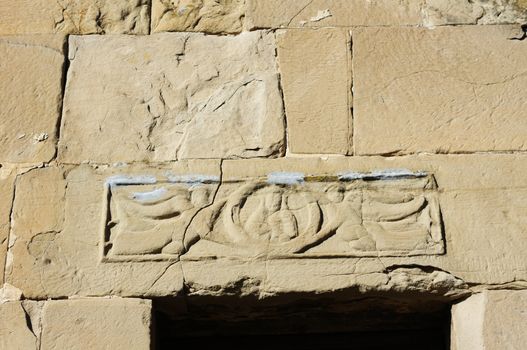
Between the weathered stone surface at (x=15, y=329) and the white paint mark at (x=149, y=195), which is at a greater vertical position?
the white paint mark at (x=149, y=195)

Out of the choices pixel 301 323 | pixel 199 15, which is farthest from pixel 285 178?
pixel 199 15

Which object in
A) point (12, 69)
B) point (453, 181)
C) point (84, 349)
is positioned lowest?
point (84, 349)

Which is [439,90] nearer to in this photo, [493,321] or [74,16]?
[493,321]

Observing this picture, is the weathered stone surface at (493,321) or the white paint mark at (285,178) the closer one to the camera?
the weathered stone surface at (493,321)

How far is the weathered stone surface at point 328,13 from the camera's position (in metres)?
3.38

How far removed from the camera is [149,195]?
304cm

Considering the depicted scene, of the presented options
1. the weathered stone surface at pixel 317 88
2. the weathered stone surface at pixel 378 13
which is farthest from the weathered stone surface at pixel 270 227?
the weathered stone surface at pixel 378 13

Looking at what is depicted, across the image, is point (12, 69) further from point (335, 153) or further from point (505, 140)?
point (505, 140)

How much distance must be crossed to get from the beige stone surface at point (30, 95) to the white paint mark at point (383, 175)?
1.12 m

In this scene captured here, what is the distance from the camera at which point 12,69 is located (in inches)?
129

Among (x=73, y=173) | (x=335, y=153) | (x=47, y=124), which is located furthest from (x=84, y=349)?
(x=335, y=153)

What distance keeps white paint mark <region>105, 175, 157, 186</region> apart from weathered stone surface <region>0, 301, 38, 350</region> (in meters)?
0.55

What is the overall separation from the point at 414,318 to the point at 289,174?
0.78m

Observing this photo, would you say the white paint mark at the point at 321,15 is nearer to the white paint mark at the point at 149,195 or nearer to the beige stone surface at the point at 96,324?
the white paint mark at the point at 149,195
